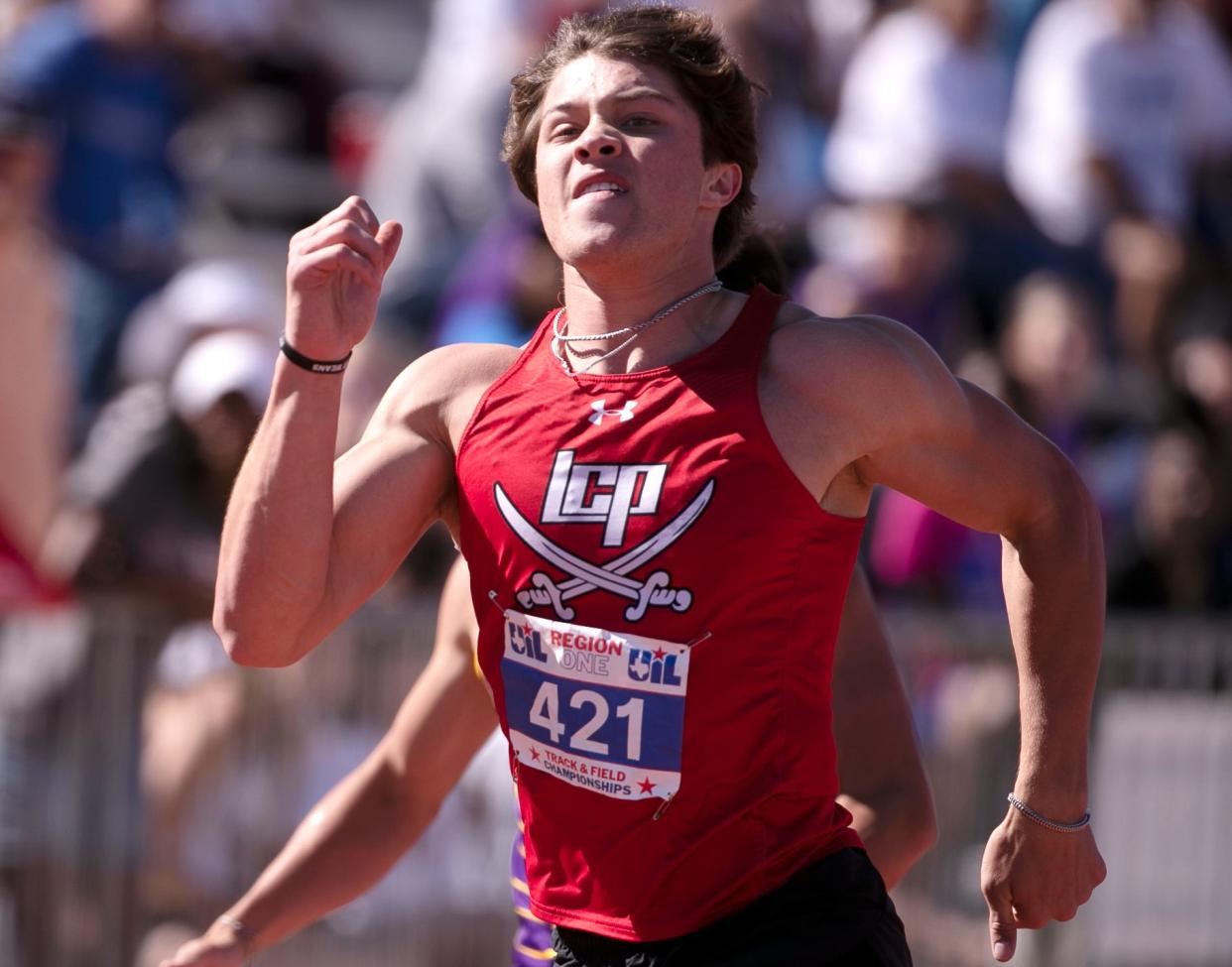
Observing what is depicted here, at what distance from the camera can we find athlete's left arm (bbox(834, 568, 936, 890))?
355cm

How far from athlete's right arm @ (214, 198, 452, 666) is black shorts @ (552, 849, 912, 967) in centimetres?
66

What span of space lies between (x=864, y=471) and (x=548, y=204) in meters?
0.65

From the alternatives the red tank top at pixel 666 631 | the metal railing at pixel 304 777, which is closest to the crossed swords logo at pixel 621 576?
the red tank top at pixel 666 631

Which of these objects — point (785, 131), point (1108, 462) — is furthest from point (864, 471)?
point (785, 131)

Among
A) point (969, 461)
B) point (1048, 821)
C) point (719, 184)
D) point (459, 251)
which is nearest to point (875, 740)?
point (1048, 821)

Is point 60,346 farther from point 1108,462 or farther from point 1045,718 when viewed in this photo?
point 1045,718

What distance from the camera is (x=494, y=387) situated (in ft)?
10.5

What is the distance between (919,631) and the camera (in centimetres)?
690

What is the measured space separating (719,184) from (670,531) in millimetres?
618

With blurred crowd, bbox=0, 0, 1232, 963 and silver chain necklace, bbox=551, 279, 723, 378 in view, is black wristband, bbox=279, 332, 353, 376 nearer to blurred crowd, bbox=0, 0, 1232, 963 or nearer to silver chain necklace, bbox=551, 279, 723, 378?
silver chain necklace, bbox=551, 279, 723, 378

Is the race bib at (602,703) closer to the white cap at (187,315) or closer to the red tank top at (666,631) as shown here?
the red tank top at (666,631)

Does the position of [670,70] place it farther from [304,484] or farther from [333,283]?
[304,484]

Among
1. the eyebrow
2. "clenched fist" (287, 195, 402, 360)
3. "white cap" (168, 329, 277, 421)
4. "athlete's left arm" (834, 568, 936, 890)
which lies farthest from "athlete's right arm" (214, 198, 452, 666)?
"white cap" (168, 329, 277, 421)

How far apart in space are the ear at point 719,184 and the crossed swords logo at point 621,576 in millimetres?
514
